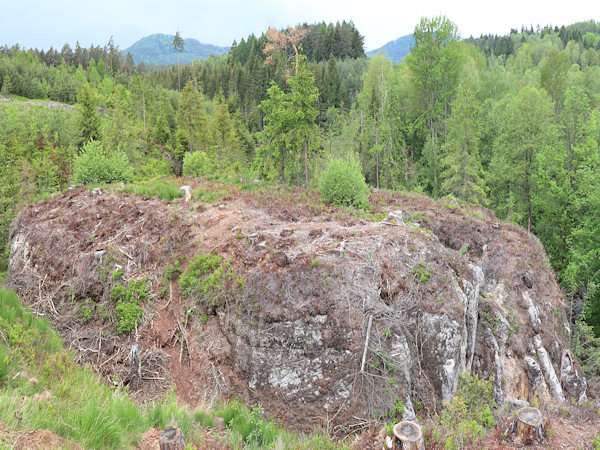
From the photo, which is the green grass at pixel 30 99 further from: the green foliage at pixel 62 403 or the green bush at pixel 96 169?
the green foliage at pixel 62 403

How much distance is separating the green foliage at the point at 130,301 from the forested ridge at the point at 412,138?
33.1 ft

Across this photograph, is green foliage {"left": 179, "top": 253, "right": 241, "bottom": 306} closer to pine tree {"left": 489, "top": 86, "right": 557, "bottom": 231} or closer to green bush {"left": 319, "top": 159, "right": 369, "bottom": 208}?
green bush {"left": 319, "top": 159, "right": 369, "bottom": 208}

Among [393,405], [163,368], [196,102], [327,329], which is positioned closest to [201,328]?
[163,368]

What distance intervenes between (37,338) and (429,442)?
7.47m

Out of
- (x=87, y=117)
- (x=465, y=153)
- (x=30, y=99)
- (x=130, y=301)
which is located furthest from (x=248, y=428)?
(x=30, y=99)

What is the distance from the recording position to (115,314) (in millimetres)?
9758

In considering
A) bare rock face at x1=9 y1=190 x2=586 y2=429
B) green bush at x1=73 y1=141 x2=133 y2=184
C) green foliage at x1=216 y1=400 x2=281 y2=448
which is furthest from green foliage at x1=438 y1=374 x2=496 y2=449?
green bush at x1=73 y1=141 x2=133 y2=184

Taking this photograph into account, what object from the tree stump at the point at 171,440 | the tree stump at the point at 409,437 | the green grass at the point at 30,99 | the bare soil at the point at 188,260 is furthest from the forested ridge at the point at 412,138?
the green grass at the point at 30,99

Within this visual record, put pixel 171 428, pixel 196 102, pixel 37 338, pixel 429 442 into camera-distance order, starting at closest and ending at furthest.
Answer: pixel 171 428 < pixel 429 442 < pixel 37 338 < pixel 196 102

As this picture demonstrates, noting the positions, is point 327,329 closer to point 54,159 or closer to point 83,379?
point 83,379

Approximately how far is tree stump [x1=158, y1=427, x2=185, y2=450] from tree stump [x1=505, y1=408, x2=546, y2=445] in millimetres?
4376

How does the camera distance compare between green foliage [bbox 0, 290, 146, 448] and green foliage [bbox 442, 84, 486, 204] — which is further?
green foliage [bbox 442, 84, 486, 204]

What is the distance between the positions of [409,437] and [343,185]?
12090mm

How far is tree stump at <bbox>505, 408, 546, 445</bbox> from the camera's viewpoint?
5133mm
